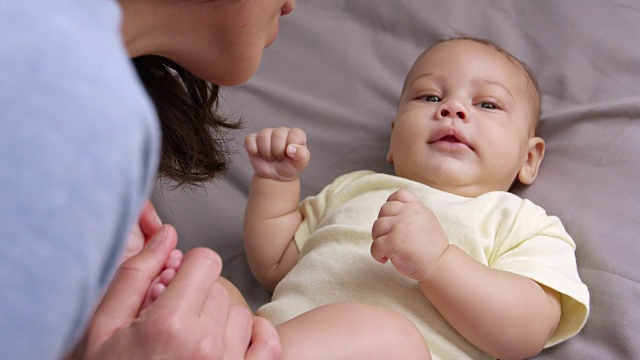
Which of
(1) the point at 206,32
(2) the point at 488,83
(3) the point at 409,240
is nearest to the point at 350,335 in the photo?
(3) the point at 409,240

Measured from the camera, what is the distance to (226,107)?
1514mm

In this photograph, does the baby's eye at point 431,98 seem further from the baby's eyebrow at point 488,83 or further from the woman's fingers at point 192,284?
the woman's fingers at point 192,284

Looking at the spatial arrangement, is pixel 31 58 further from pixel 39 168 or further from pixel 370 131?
pixel 370 131

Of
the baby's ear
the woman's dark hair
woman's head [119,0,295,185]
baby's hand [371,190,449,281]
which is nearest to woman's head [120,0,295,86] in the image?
woman's head [119,0,295,185]

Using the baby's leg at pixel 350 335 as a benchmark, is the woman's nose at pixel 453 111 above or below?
above

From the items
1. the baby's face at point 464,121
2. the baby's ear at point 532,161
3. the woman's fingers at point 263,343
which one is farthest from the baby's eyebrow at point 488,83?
the woman's fingers at point 263,343

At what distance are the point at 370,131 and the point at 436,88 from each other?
22cm

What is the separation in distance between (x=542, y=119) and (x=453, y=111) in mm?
255

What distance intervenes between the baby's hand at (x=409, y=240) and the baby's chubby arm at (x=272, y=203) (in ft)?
0.78

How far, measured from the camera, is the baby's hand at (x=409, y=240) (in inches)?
37.3

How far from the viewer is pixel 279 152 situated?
1170 millimetres

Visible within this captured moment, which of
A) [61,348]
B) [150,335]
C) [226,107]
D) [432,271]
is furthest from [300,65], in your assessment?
[61,348]

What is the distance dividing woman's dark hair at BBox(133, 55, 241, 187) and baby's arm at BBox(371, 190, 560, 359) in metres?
0.36

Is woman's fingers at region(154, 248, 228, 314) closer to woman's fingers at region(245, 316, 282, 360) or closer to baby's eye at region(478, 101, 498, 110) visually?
woman's fingers at region(245, 316, 282, 360)
